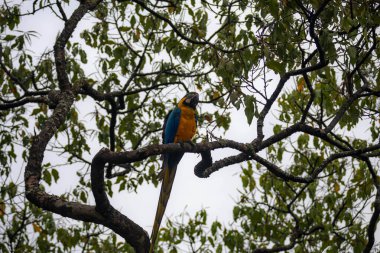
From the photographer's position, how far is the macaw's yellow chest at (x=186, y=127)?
195 inches

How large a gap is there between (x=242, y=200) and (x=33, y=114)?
273 cm

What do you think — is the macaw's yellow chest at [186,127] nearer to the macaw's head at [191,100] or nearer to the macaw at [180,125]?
the macaw at [180,125]

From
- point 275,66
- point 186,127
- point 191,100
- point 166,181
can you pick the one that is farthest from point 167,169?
point 275,66

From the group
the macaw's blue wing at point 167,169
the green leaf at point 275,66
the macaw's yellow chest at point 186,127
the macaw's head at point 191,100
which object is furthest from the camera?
the macaw's head at point 191,100

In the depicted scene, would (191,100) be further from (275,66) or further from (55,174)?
(275,66)

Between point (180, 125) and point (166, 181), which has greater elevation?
point (180, 125)

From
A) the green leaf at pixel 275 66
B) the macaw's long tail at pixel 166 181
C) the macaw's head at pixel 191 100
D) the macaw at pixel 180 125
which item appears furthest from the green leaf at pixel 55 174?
the green leaf at pixel 275 66

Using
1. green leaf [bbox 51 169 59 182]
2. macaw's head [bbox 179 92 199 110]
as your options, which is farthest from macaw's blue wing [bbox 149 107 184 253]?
green leaf [bbox 51 169 59 182]

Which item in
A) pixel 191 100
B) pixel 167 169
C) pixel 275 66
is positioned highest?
pixel 191 100

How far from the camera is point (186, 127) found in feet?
16.3

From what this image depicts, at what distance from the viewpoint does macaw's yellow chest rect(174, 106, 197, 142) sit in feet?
16.3

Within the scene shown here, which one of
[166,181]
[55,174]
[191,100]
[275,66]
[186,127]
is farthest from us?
[55,174]

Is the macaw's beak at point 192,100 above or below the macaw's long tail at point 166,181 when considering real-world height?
above

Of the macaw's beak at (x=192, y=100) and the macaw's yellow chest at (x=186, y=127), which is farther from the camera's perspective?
the macaw's beak at (x=192, y=100)
